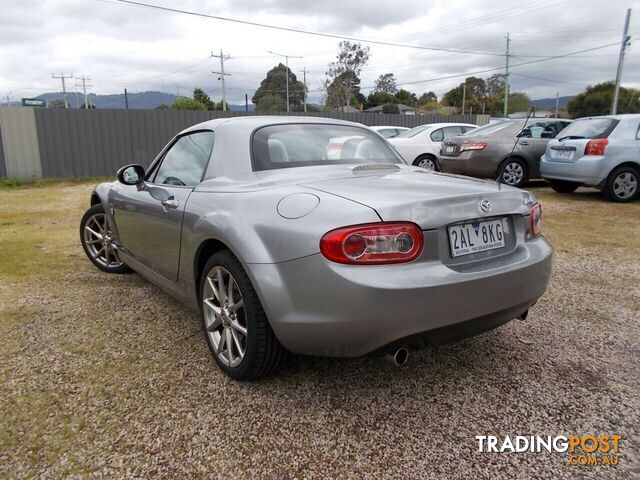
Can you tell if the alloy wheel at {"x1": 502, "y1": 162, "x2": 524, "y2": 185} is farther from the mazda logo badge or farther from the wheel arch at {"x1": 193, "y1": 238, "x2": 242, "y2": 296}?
the wheel arch at {"x1": 193, "y1": 238, "x2": 242, "y2": 296}

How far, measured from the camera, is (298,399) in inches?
93.8

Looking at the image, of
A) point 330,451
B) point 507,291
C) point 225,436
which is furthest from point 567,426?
point 225,436

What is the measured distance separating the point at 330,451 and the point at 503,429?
79cm

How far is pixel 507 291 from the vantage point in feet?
7.36

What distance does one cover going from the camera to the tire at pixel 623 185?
7711mm

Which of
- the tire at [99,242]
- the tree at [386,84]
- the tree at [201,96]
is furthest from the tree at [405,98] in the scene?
the tire at [99,242]

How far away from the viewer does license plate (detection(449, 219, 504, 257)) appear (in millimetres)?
2150

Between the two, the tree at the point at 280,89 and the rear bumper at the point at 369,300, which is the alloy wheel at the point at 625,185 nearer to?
the rear bumper at the point at 369,300

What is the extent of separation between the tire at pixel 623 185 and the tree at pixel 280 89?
61.0 m

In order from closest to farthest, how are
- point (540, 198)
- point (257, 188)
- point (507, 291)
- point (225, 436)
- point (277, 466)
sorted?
point (277, 466) < point (225, 436) < point (507, 291) < point (257, 188) < point (540, 198)

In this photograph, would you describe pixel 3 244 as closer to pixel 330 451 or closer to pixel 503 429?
pixel 330 451

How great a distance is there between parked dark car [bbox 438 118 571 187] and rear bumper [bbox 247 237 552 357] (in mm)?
7280

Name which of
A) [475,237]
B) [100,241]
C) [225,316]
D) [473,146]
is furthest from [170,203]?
[473,146]

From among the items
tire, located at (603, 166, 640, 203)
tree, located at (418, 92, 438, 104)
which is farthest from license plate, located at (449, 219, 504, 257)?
tree, located at (418, 92, 438, 104)
